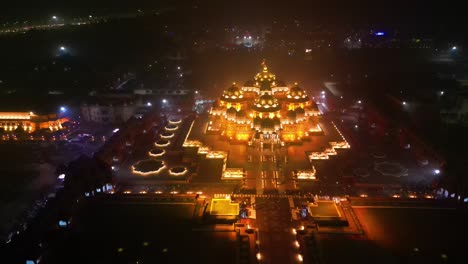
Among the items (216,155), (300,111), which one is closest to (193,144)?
(216,155)

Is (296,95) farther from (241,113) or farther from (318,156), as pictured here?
(318,156)

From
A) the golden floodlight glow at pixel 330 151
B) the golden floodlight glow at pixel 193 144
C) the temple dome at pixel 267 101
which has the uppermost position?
the temple dome at pixel 267 101

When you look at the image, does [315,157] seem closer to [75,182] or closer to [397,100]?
[397,100]

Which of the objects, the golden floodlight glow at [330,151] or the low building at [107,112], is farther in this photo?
the low building at [107,112]

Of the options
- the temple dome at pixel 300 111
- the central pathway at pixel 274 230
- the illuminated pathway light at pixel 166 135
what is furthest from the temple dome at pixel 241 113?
the central pathway at pixel 274 230

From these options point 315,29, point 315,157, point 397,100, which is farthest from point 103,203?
point 315,29

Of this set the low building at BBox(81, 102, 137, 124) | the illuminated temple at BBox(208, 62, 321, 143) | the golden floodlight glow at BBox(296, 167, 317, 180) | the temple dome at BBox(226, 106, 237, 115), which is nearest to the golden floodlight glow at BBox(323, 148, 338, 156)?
the illuminated temple at BBox(208, 62, 321, 143)

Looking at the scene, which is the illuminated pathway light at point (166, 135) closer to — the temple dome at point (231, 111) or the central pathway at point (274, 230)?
the temple dome at point (231, 111)
